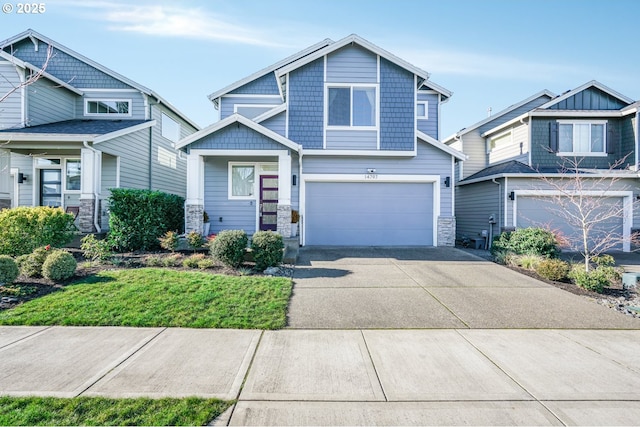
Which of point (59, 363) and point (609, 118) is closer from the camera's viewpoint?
point (59, 363)

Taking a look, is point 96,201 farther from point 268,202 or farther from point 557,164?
point 557,164

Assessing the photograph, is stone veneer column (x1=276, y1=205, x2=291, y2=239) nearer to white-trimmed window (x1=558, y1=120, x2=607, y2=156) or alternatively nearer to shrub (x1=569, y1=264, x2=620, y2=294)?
shrub (x1=569, y1=264, x2=620, y2=294)

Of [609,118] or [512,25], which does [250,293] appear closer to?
[512,25]

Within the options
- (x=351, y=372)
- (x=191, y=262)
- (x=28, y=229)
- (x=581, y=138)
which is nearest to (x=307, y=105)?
(x=191, y=262)

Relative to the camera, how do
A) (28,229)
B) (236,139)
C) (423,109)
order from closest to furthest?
(28,229)
(236,139)
(423,109)

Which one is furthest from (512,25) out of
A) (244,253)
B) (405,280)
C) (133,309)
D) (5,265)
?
(5,265)

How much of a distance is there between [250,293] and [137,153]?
36.2 feet

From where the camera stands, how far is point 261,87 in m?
15.3

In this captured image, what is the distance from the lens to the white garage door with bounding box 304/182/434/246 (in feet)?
40.5

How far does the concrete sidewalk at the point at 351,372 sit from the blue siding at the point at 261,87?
1270 centimetres

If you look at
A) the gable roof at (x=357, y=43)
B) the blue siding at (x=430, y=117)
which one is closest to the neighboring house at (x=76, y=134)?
the gable roof at (x=357, y=43)

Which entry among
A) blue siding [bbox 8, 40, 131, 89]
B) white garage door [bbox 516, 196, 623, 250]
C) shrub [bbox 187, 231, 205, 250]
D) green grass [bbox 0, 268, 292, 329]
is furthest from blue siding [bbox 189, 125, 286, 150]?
white garage door [bbox 516, 196, 623, 250]

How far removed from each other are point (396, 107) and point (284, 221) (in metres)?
5.80

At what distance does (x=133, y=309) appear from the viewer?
538 centimetres
